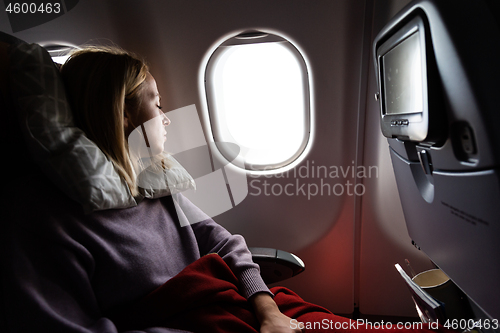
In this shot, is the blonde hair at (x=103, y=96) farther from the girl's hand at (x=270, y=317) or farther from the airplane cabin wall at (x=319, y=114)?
the girl's hand at (x=270, y=317)

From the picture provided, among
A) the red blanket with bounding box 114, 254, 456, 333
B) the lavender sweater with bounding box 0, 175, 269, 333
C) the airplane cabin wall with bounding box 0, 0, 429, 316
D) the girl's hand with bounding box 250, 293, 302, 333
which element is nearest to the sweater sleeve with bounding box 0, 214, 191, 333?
the lavender sweater with bounding box 0, 175, 269, 333

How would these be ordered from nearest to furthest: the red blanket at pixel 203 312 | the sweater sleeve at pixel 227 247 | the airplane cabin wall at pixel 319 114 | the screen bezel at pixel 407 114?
the screen bezel at pixel 407 114
the red blanket at pixel 203 312
the sweater sleeve at pixel 227 247
the airplane cabin wall at pixel 319 114

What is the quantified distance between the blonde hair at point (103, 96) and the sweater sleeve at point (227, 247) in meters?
0.30

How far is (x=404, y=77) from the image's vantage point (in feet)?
2.50

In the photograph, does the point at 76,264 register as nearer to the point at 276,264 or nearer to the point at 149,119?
the point at 149,119

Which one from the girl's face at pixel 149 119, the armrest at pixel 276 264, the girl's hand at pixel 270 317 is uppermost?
the girl's face at pixel 149 119

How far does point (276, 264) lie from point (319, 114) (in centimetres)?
70

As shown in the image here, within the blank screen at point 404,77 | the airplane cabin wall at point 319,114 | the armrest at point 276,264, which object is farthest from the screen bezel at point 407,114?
the armrest at point 276,264

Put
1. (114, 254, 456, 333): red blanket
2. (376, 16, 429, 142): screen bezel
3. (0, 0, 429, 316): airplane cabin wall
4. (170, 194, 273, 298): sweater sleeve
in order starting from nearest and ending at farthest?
1. (376, 16, 429, 142): screen bezel
2. (114, 254, 456, 333): red blanket
3. (170, 194, 273, 298): sweater sleeve
4. (0, 0, 429, 316): airplane cabin wall

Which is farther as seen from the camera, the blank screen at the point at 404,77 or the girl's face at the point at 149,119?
the girl's face at the point at 149,119

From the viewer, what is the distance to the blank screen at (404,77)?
68 centimetres

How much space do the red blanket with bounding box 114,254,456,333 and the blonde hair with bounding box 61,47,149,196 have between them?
1.09ft

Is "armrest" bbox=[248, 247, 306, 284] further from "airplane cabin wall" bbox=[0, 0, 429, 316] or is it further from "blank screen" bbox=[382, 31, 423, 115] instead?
"blank screen" bbox=[382, 31, 423, 115]

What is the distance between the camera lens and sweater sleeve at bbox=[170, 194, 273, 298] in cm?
104
